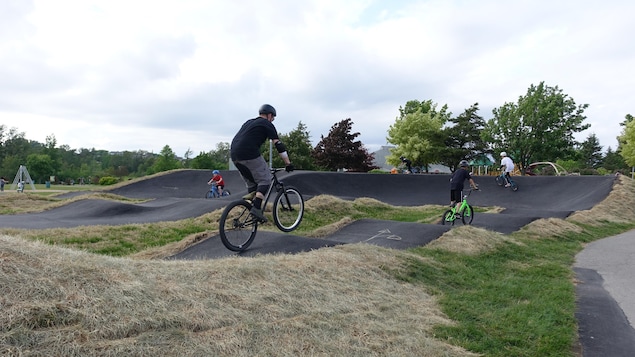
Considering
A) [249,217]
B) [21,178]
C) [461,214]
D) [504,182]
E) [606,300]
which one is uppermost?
[21,178]

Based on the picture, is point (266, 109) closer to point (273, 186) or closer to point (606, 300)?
point (273, 186)

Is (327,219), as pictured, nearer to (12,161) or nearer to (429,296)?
(429,296)

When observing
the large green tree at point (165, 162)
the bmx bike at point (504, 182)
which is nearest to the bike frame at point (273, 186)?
the bmx bike at point (504, 182)

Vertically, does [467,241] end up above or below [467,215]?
below

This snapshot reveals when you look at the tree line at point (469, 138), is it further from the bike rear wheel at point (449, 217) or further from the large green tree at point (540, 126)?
the bike rear wheel at point (449, 217)

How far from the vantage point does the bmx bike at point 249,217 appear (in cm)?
644

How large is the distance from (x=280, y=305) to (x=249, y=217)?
2.72 metres

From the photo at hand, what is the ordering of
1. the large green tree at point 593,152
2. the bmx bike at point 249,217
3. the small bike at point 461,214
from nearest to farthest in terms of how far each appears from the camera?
the bmx bike at point 249,217 < the small bike at point 461,214 < the large green tree at point 593,152

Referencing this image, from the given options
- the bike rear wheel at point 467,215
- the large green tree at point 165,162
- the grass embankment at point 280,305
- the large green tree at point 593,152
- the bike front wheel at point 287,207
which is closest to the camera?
the grass embankment at point 280,305

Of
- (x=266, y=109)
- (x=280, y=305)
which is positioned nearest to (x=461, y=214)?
(x=266, y=109)

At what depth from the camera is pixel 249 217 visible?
665cm

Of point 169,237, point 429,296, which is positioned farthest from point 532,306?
point 169,237

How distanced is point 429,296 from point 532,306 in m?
1.25

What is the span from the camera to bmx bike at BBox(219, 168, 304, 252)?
6.44 metres
